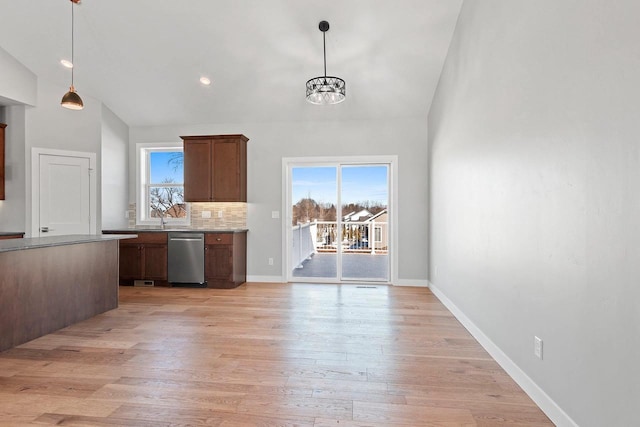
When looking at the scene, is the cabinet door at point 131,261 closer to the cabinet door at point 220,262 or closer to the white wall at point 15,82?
the cabinet door at point 220,262

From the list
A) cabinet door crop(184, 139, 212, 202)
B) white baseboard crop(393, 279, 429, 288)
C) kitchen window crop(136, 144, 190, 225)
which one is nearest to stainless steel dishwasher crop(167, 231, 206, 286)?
cabinet door crop(184, 139, 212, 202)

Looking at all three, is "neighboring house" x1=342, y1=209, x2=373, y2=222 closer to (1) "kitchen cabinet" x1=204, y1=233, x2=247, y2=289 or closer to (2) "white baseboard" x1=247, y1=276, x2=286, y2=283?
(2) "white baseboard" x1=247, y1=276, x2=286, y2=283

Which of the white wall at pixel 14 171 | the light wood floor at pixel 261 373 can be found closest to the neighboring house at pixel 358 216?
the light wood floor at pixel 261 373

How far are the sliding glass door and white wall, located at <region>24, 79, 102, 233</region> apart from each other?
305 centimetres

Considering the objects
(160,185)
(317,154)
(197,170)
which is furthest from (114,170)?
(317,154)

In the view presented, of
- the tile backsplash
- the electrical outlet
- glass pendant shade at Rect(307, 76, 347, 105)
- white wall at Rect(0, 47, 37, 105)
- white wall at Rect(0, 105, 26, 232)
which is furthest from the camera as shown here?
the tile backsplash

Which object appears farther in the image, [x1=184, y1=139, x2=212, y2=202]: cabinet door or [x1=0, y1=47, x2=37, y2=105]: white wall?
[x1=184, y1=139, x2=212, y2=202]: cabinet door

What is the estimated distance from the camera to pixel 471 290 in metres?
3.31

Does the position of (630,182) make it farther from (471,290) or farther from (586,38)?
(471,290)

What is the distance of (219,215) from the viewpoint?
19.1ft

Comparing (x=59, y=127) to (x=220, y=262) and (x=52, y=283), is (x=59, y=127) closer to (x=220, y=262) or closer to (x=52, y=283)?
(x=52, y=283)

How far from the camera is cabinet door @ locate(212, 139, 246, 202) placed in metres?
5.45

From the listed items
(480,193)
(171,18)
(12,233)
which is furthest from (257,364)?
(12,233)

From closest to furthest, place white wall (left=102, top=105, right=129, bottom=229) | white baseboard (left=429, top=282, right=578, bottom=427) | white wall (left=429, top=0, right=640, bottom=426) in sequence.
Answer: white wall (left=429, top=0, right=640, bottom=426)
white baseboard (left=429, top=282, right=578, bottom=427)
white wall (left=102, top=105, right=129, bottom=229)
